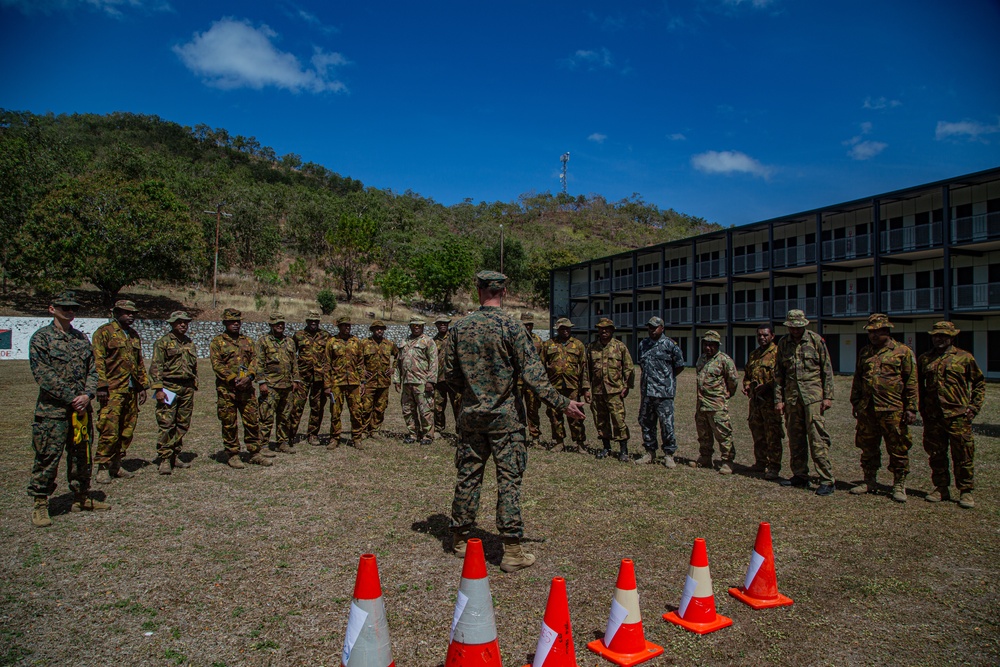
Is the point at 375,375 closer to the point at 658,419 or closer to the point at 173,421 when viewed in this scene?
the point at 173,421

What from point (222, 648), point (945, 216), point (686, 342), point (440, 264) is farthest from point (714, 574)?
point (440, 264)

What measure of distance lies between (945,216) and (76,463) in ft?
98.9

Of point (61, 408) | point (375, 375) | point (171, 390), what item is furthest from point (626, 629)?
point (375, 375)

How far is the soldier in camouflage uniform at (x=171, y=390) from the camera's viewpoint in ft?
24.7

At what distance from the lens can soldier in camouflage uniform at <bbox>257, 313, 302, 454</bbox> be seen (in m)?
8.75

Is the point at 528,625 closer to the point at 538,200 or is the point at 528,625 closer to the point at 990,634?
the point at 990,634

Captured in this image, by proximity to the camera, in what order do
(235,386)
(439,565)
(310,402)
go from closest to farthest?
(439,565), (235,386), (310,402)

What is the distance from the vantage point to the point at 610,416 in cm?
894

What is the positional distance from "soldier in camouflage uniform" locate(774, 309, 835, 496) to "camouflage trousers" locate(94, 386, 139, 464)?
8365 millimetres

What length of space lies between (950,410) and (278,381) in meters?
8.86

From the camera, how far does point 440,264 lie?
2098 inches

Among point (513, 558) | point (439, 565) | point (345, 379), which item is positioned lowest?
point (439, 565)

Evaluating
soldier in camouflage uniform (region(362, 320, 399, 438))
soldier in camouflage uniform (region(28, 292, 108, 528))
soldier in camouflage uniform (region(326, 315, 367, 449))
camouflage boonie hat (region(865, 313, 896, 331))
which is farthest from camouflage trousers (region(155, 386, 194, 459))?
camouflage boonie hat (region(865, 313, 896, 331))

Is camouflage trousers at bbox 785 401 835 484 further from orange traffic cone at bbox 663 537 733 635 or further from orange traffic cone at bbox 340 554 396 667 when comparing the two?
orange traffic cone at bbox 340 554 396 667
